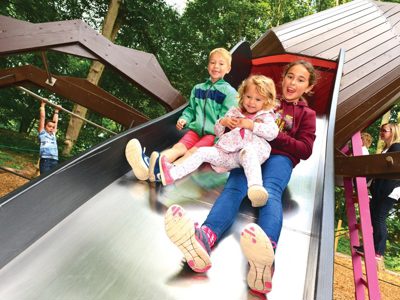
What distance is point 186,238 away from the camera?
1461 mm

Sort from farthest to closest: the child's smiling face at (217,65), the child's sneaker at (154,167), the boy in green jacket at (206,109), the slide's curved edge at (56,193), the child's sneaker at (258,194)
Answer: the child's smiling face at (217,65) → the boy in green jacket at (206,109) → the child's sneaker at (154,167) → the child's sneaker at (258,194) → the slide's curved edge at (56,193)

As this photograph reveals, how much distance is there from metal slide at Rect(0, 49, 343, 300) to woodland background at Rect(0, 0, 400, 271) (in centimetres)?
933

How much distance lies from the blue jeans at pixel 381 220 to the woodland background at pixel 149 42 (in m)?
7.57

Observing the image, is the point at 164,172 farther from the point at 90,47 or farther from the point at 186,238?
the point at 90,47

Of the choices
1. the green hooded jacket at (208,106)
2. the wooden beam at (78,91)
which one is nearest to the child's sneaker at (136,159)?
the green hooded jacket at (208,106)

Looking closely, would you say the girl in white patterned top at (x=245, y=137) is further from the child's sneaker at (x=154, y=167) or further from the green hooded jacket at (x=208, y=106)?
the green hooded jacket at (x=208, y=106)

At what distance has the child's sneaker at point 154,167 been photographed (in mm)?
2258

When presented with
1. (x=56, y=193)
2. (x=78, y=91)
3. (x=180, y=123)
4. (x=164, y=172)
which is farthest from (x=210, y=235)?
(x=78, y=91)

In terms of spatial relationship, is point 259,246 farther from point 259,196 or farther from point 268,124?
point 268,124

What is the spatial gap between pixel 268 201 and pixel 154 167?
2.69 feet

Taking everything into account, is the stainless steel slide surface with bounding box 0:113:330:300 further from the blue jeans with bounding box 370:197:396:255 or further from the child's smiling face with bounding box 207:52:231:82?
the blue jeans with bounding box 370:197:396:255

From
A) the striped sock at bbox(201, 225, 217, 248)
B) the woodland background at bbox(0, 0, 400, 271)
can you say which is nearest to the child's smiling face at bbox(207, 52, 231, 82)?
the striped sock at bbox(201, 225, 217, 248)

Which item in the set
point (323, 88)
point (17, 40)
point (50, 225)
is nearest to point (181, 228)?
point (50, 225)

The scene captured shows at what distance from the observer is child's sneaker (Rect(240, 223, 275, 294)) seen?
1371 millimetres
